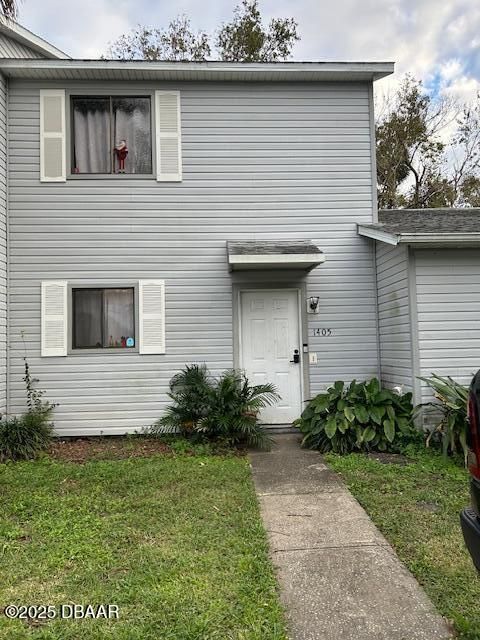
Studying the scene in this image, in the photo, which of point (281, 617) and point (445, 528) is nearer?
point (281, 617)

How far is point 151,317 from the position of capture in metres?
6.87

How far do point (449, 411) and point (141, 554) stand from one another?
13.3 feet

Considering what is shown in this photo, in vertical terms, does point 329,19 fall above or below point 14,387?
above

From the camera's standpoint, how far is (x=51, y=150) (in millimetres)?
6879

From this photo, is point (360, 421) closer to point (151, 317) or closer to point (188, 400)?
point (188, 400)

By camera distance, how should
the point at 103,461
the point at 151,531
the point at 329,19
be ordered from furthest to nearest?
the point at 329,19 < the point at 103,461 < the point at 151,531

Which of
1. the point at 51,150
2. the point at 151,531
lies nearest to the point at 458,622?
the point at 151,531

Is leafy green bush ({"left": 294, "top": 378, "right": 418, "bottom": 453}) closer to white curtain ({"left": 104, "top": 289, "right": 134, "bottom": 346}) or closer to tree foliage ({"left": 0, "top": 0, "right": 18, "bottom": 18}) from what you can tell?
white curtain ({"left": 104, "top": 289, "right": 134, "bottom": 346})

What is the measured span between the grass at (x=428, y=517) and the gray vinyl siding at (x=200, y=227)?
212cm

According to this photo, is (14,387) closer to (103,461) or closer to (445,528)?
(103,461)

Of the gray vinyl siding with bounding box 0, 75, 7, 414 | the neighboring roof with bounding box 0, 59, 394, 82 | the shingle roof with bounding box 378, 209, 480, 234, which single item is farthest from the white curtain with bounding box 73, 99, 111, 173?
the shingle roof with bounding box 378, 209, 480, 234

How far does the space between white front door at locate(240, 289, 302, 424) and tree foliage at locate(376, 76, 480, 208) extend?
12.5m

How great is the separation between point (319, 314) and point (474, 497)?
508 centimetres

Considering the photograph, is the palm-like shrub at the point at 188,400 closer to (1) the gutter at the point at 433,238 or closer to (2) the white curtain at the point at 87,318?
(2) the white curtain at the point at 87,318
